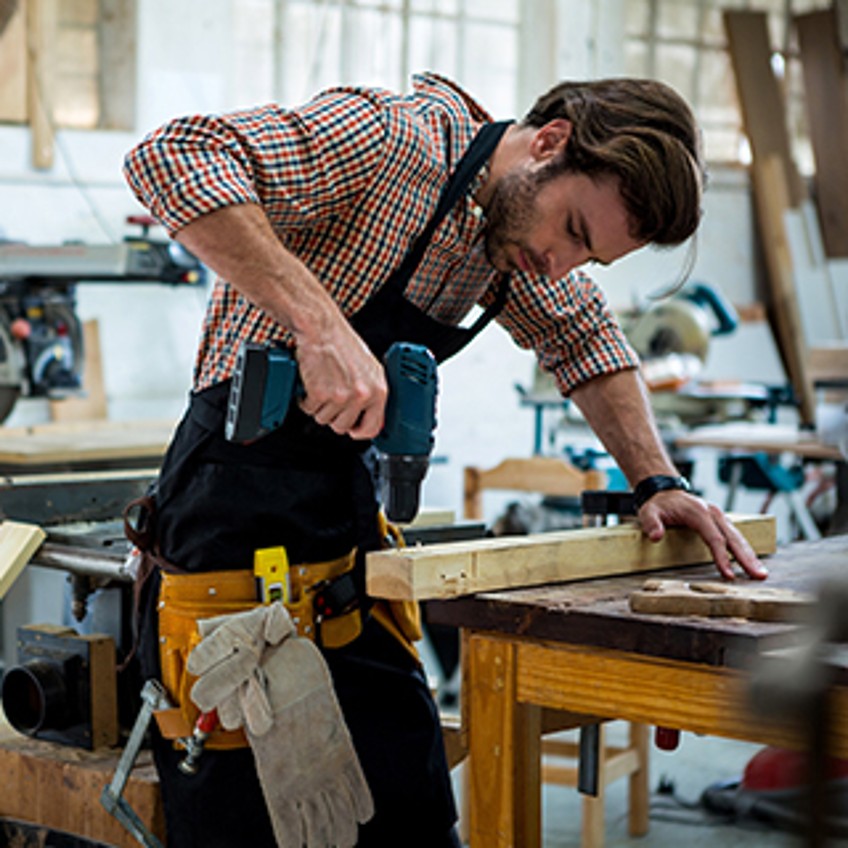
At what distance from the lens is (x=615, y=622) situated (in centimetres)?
144

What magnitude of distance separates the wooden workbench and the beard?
1.51 ft

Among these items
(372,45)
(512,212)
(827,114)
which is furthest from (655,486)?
(827,114)

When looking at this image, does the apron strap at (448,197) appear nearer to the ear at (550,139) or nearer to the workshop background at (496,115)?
the ear at (550,139)

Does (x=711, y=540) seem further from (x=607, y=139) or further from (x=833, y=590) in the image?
(x=833, y=590)

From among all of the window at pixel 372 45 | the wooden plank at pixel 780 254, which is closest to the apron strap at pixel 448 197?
the window at pixel 372 45

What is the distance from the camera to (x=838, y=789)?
0.74 meters

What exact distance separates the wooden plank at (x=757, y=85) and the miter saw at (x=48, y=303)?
14.2ft

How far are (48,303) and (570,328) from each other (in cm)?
216

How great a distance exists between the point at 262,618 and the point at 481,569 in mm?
302

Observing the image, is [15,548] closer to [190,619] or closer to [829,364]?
[190,619]

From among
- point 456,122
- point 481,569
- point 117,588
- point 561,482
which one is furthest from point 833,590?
point 561,482

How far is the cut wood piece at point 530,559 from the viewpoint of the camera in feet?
5.02

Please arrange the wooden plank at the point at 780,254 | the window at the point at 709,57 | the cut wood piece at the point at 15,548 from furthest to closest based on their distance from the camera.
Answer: the wooden plank at the point at 780,254 → the window at the point at 709,57 → the cut wood piece at the point at 15,548

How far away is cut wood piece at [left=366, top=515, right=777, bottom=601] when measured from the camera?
1530mm
